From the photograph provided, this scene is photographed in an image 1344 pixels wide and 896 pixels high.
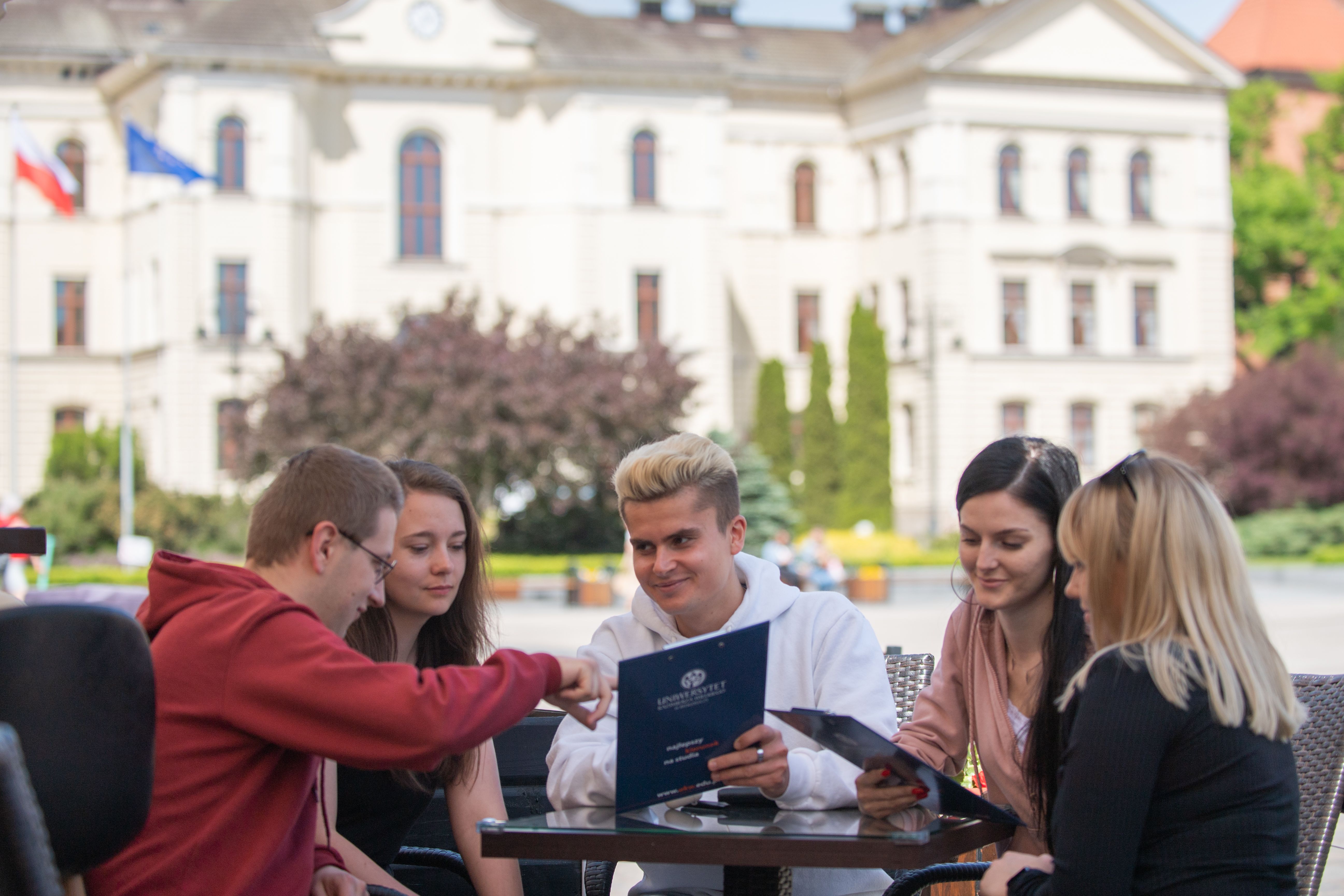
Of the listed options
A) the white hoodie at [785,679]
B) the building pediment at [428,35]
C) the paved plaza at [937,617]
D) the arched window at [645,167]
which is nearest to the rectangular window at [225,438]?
the building pediment at [428,35]

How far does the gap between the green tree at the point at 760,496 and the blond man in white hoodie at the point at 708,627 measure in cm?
3211

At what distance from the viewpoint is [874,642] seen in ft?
14.3

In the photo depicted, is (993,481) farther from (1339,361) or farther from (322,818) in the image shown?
(1339,361)

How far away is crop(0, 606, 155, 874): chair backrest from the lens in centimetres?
275

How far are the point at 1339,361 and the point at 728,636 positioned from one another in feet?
139

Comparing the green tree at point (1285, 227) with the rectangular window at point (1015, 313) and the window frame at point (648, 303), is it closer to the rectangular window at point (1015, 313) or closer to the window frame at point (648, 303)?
the rectangular window at point (1015, 313)

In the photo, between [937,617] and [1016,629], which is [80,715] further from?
[937,617]

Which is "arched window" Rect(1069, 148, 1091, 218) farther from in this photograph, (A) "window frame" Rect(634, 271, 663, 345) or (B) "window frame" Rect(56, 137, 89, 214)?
(B) "window frame" Rect(56, 137, 89, 214)

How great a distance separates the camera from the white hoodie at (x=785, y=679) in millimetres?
4137

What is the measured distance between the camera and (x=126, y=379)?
37594 millimetres

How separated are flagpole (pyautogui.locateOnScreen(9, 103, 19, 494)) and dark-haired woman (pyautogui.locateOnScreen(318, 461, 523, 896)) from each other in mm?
38968

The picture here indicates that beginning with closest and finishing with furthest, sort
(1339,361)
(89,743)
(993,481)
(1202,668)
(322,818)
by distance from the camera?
(89,743)
(1202,668)
(322,818)
(993,481)
(1339,361)

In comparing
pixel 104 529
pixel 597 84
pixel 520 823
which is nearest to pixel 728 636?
pixel 520 823

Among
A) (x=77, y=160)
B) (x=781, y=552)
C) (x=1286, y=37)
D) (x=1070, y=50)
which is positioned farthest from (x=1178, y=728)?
(x=1286, y=37)
